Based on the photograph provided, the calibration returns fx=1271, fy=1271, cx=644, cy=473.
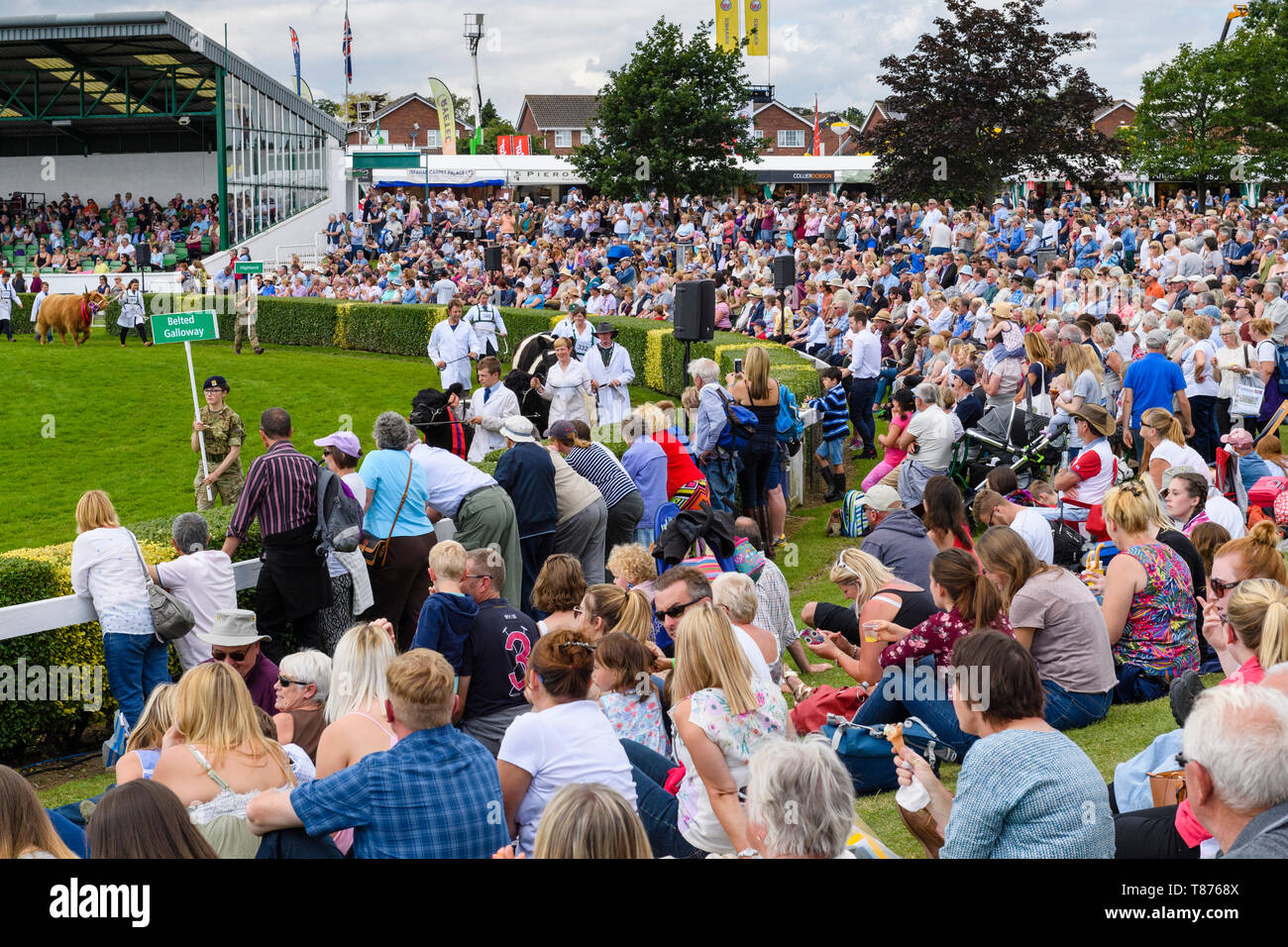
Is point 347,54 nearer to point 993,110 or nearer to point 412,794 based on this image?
point 993,110

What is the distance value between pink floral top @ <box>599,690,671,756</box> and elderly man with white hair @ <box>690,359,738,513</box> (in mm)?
5251

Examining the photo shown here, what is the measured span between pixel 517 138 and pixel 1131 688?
201ft

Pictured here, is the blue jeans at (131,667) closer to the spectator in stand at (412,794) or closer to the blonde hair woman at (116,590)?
the blonde hair woman at (116,590)

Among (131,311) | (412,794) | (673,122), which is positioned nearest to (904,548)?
(412,794)

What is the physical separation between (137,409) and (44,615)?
12.9 metres

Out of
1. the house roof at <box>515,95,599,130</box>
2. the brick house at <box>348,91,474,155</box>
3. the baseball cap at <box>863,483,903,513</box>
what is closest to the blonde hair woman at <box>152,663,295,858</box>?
the baseball cap at <box>863,483,903,513</box>

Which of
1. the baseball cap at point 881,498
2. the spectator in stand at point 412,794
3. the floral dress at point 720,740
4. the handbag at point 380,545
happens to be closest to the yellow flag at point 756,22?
the baseball cap at point 881,498

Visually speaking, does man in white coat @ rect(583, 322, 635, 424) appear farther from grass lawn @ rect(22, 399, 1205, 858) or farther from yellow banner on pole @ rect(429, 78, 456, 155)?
yellow banner on pole @ rect(429, 78, 456, 155)

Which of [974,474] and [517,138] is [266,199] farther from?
[974,474]

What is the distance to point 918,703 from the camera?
20.3ft

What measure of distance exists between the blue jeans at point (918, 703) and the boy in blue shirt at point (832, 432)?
8.07 meters

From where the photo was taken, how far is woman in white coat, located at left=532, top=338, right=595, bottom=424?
1427cm

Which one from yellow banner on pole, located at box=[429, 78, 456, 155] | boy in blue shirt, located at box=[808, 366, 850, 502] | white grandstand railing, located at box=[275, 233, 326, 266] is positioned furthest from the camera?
yellow banner on pole, located at box=[429, 78, 456, 155]

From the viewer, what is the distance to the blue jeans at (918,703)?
20.2ft
